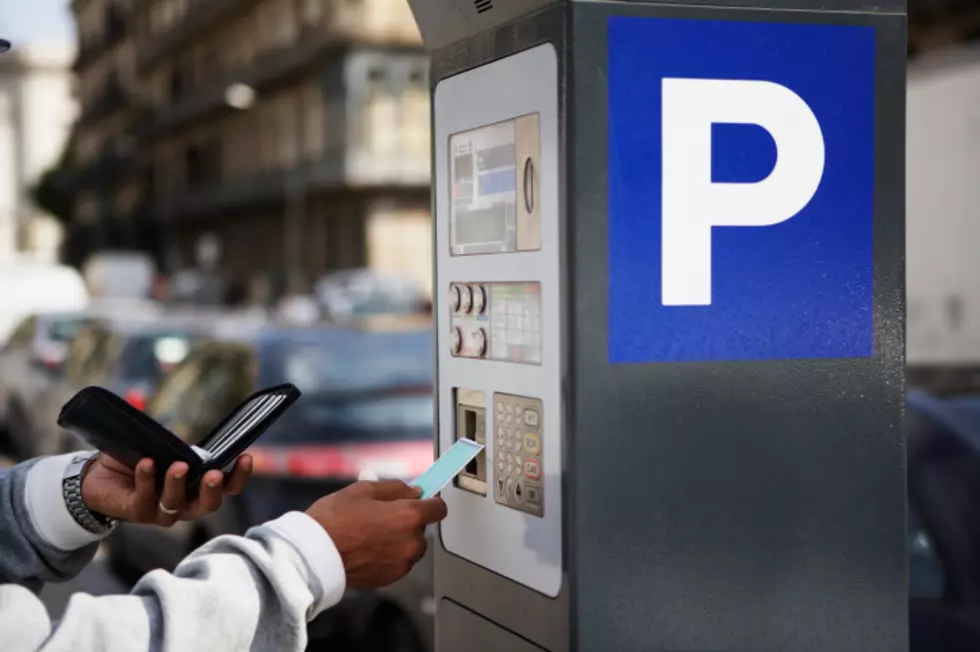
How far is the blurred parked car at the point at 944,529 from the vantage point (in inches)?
170

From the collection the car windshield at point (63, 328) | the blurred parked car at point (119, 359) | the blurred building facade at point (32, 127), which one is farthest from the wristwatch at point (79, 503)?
the blurred building facade at point (32, 127)

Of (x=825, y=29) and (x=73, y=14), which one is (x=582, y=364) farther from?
(x=73, y=14)

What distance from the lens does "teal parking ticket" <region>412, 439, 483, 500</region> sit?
257 cm

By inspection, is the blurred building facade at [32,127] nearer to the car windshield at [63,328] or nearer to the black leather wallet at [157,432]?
the car windshield at [63,328]

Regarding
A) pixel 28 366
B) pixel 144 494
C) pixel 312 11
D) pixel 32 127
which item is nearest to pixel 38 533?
pixel 144 494

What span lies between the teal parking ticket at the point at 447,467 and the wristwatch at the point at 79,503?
1.87 ft

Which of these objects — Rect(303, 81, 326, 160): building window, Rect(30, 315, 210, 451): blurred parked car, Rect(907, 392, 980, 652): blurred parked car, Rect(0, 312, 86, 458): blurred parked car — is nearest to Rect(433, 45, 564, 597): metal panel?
Rect(907, 392, 980, 652): blurred parked car

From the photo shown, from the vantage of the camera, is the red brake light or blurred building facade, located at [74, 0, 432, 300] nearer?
the red brake light

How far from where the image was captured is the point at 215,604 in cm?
217

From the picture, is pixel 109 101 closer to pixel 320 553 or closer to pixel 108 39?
pixel 108 39

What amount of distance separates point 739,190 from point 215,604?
113 cm

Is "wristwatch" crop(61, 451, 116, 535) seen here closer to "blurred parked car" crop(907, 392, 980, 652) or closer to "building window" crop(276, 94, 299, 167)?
"blurred parked car" crop(907, 392, 980, 652)

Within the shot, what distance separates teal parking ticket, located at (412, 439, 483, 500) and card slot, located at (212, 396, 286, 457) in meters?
0.27

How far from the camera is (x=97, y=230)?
67562 mm
